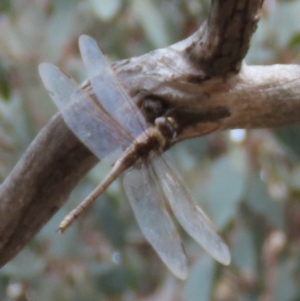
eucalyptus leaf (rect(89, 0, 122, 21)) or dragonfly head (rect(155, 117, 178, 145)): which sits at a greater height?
dragonfly head (rect(155, 117, 178, 145))

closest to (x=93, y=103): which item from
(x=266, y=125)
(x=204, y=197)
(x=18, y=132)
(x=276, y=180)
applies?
(x=266, y=125)

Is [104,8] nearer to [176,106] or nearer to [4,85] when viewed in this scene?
[4,85]

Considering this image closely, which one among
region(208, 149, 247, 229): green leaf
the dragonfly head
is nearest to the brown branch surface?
the dragonfly head

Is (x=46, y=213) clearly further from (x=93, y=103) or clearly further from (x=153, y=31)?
(x=153, y=31)

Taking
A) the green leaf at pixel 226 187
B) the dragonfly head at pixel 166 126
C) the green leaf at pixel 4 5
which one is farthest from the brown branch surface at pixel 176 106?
the green leaf at pixel 226 187

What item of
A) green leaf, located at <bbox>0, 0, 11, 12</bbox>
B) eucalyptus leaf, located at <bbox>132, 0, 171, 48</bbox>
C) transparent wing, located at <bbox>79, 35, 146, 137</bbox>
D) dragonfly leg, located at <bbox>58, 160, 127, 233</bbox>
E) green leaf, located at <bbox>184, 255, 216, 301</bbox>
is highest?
green leaf, located at <bbox>0, 0, 11, 12</bbox>

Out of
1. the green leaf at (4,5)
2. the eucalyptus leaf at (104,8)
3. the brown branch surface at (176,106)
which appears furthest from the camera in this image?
the eucalyptus leaf at (104,8)

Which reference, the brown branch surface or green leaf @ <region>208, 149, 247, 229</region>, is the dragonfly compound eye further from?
green leaf @ <region>208, 149, 247, 229</region>

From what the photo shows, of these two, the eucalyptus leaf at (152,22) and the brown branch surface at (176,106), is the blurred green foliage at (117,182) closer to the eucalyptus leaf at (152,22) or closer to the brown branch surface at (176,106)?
the eucalyptus leaf at (152,22)
